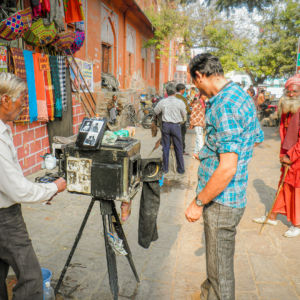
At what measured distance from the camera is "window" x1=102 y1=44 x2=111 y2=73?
11.4 metres

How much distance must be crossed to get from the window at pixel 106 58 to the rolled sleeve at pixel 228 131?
397 inches

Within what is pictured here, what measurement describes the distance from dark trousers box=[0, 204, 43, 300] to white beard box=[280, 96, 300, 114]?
3.17 m

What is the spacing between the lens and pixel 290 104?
372cm

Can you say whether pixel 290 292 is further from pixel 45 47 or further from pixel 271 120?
pixel 271 120

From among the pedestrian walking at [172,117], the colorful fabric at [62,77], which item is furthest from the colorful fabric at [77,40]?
the pedestrian walking at [172,117]

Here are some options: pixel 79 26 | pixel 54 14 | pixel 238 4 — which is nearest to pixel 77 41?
pixel 79 26

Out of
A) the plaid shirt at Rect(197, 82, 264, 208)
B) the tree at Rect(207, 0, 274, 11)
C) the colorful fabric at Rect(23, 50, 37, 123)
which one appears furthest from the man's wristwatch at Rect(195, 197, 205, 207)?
the tree at Rect(207, 0, 274, 11)

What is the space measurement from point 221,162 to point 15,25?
14.3 ft

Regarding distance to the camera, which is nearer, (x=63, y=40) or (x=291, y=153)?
(x=291, y=153)

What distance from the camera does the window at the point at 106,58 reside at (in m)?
11.4

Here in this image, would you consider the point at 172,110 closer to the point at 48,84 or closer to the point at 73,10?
the point at 48,84

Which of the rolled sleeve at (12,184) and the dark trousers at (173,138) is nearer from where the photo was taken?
the rolled sleeve at (12,184)

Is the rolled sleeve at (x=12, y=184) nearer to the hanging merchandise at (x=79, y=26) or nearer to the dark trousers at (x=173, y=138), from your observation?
the dark trousers at (x=173, y=138)

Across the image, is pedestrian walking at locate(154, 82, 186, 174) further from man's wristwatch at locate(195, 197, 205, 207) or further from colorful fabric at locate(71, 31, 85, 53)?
man's wristwatch at locate(195, 197, 205, 207)
